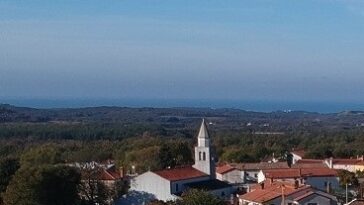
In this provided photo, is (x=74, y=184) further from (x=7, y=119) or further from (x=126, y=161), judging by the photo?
(x=7, y=119)

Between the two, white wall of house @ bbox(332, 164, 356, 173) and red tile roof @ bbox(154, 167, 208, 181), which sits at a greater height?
red tile roof @ bbox(154, 167, 208, 181)

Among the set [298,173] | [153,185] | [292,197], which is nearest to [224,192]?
[153,185]

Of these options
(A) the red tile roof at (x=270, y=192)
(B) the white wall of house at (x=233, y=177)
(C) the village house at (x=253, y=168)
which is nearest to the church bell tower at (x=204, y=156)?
(B) the white wall of house at (x=233, y=177)

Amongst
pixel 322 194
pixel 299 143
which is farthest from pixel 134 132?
pixel 322 194

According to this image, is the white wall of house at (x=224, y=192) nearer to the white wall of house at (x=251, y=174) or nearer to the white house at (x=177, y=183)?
the white house at (x=177, y=183)

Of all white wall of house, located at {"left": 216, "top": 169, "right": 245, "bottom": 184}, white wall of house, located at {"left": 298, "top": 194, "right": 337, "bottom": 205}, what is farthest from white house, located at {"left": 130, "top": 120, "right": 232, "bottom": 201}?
white wall of house, located at {"left": 298, "top": 194, "right": 337, "bottom": 205}

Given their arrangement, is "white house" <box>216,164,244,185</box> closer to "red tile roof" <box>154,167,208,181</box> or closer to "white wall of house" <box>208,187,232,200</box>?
"red tile roof" <box>154,167,208,181</box>
